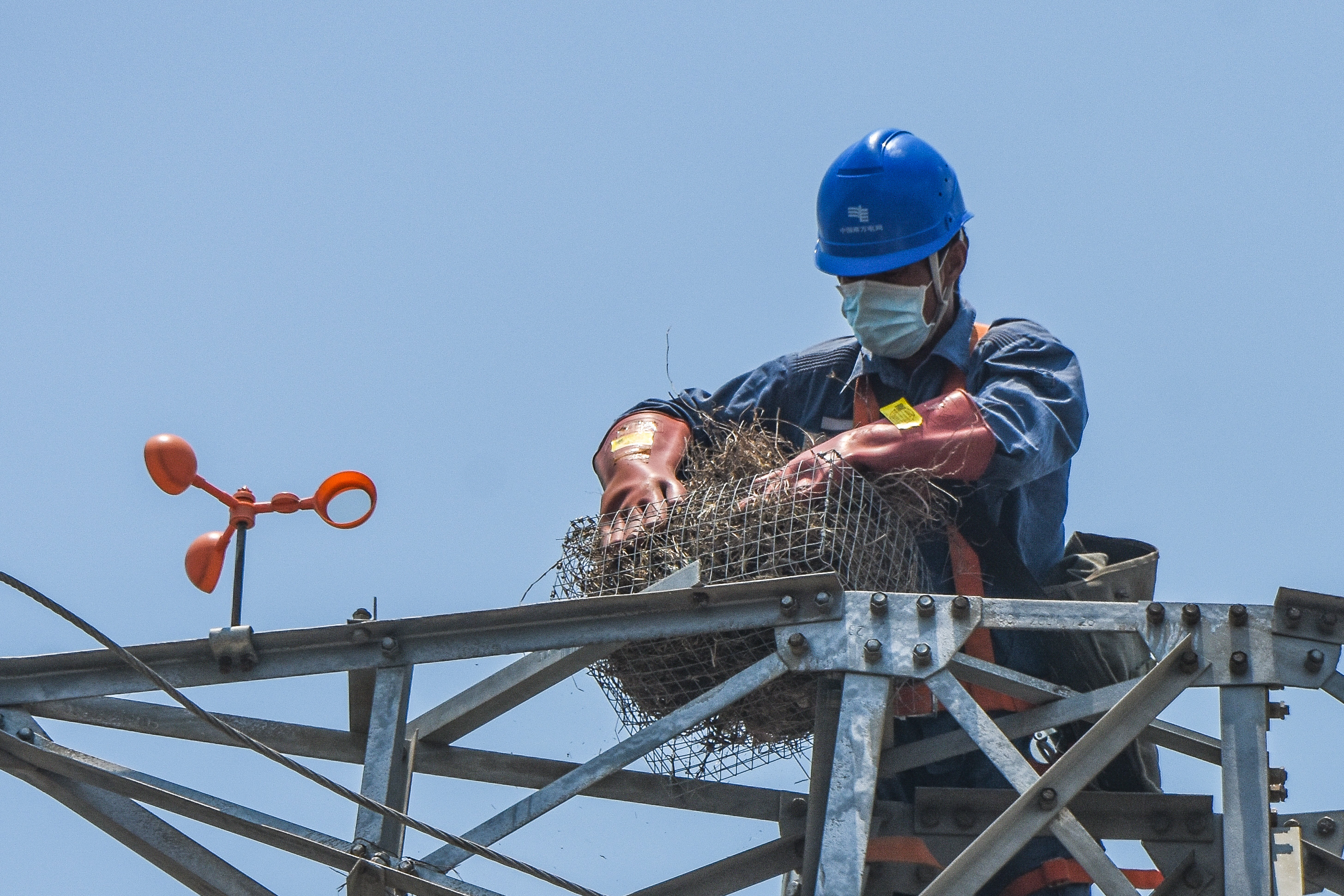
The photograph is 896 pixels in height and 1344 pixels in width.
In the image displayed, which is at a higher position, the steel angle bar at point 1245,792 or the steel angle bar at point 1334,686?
the steel angle bar at point 1334,686

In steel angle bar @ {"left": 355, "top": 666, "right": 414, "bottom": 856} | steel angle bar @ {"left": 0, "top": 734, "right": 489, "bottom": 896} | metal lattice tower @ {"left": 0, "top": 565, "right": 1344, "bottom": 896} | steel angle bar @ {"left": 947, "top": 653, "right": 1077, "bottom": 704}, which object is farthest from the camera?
steel angle bar @ {"left": 947, "top": 653, "right": 1077, "bottom": 704}

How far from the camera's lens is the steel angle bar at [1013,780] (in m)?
6.58

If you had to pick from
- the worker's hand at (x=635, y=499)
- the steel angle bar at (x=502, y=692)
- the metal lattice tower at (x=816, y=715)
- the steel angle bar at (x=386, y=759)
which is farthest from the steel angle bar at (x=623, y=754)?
the worker's hand at (x=635, y=499)

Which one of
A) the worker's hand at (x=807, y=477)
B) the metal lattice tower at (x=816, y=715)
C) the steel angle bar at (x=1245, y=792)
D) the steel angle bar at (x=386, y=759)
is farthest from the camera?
the worker's hand at (x=807, y=477)

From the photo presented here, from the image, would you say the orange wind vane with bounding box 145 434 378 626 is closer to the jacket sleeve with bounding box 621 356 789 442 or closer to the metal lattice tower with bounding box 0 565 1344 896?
the metal lattice tower with bounding box 0 565 1344 896

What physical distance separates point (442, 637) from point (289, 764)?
71cm

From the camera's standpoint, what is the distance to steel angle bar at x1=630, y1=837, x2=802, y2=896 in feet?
24.5

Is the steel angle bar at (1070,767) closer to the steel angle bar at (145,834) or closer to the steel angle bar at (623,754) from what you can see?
the steel angle bar at (623,754)

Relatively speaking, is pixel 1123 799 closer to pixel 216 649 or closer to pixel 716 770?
pixel 716 770

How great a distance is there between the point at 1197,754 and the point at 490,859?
9.50ft

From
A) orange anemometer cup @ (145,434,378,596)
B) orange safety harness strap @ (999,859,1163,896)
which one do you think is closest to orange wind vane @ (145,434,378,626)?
orange anemometer cup @ (145,434,378,596)

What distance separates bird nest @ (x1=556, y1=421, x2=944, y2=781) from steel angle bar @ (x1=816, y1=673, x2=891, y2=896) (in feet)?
1.44

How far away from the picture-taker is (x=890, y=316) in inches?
327

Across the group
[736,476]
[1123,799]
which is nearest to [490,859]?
[736,476]
